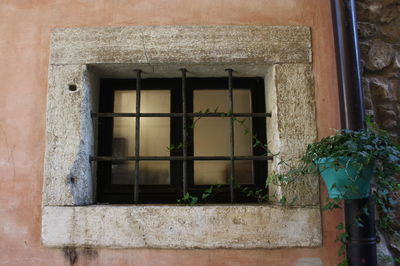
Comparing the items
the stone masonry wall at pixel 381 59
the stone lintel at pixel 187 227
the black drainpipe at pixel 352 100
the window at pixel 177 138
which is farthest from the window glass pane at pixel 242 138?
the stone masonry wall at pixel 381 59

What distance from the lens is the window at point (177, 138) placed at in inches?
94.5

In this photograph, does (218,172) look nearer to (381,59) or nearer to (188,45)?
(188,45)

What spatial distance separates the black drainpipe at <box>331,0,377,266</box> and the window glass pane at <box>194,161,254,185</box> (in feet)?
2.44

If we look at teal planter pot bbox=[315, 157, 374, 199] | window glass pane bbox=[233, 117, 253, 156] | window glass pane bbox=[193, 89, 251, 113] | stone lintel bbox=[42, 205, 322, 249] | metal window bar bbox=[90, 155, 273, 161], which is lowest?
stone lintel bbox=[42, 205, 322, 249]

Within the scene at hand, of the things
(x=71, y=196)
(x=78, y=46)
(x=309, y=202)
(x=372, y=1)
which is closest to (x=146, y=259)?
(x=71, y=196)

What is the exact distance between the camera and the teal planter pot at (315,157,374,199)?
1681 millimetres

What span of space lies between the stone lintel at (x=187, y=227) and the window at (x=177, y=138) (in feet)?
1.03

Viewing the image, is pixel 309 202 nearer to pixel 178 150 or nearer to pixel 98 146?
pixel 178 150

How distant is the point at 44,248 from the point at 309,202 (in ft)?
5.09

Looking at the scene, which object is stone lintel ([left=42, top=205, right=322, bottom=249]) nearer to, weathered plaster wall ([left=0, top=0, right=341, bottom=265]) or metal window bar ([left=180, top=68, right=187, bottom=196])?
weathered plaster wall ([left=0, top=0, right=341, bottom=265])

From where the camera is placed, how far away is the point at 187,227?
2.04m

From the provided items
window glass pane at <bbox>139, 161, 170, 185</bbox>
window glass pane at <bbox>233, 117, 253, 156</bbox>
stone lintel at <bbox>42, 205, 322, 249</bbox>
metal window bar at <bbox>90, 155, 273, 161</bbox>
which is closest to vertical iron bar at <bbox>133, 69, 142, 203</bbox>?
metal window bar at <bbox>90, 155, 273, 161</bbox>

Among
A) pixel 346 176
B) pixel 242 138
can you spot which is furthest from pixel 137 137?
pixel 346 176

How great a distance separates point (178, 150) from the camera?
2.44 meters
